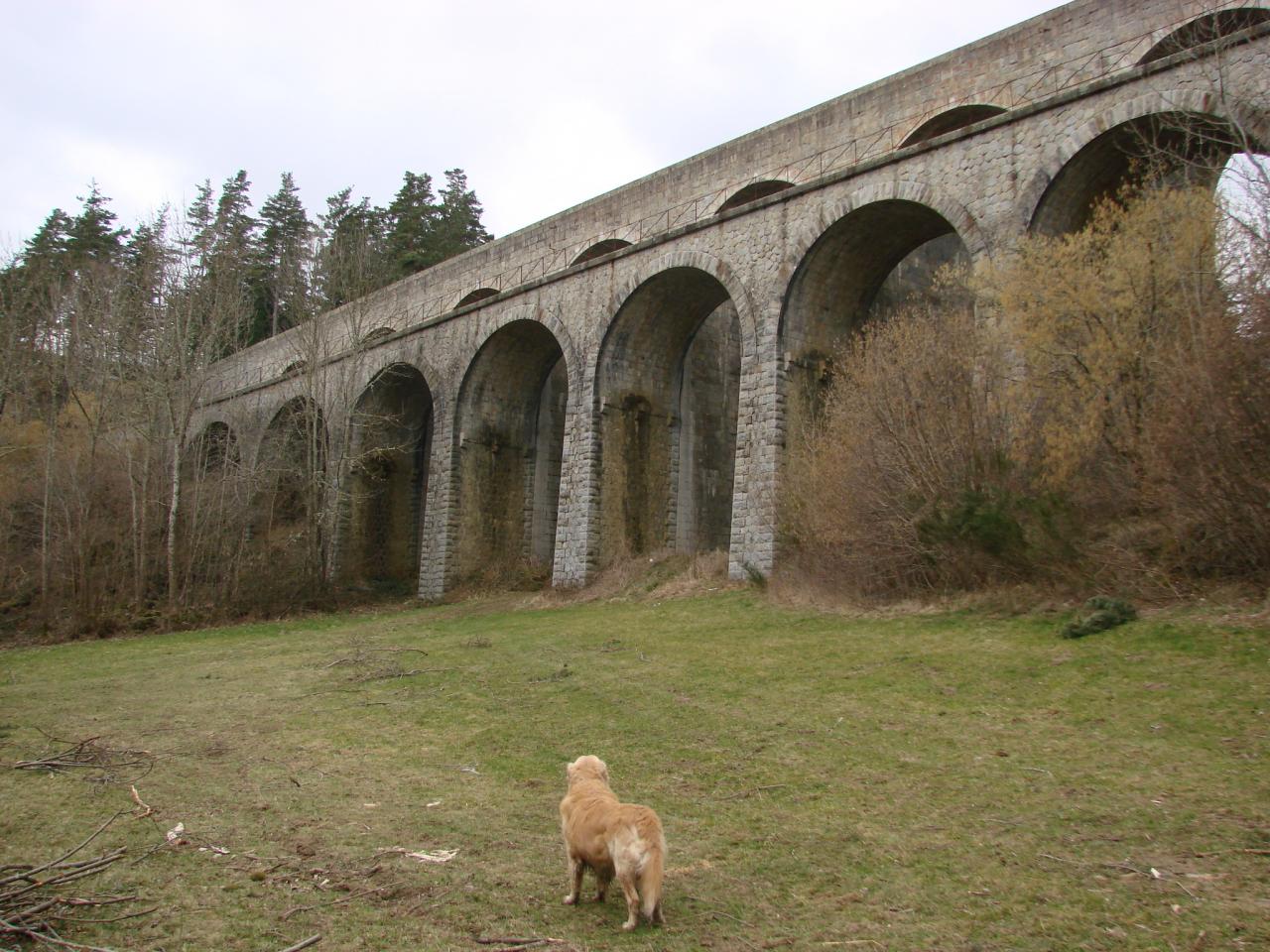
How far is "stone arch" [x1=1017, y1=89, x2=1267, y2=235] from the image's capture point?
12.8 metres

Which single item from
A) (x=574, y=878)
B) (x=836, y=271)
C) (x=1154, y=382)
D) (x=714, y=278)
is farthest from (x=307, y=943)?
(x=714, y=278)

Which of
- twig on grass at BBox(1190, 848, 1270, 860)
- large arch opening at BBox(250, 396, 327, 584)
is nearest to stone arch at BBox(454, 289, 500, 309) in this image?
large arch opening at BBox(250, 396, 327, 584)

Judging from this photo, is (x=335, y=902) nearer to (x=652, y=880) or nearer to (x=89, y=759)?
(x=652, y=880)

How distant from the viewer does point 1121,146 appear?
46.2ft

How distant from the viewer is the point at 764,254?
59.5ft

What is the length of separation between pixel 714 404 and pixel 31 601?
52.5ft

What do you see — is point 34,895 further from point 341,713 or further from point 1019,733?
point 1019,733

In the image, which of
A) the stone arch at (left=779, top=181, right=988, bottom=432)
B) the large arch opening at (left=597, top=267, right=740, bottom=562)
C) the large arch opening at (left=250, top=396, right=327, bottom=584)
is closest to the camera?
the stone arch at (left=779, top=181, right=988, bottom=432)

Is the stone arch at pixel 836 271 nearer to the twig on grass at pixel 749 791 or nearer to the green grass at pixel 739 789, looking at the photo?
the green grass at pixel 739 789

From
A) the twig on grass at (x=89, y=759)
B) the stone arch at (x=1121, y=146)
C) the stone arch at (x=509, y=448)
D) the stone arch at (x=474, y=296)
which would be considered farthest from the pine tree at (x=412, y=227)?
the twig on grass at (x=89, y=759)

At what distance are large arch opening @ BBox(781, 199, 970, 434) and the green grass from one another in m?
7.22

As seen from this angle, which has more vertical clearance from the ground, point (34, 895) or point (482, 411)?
point (482, 411)

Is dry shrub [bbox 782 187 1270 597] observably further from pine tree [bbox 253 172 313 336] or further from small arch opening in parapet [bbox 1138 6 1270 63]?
pine tree [bbox 253 172 313 336]

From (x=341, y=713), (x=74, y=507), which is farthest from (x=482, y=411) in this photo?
(x=341, y=713)
